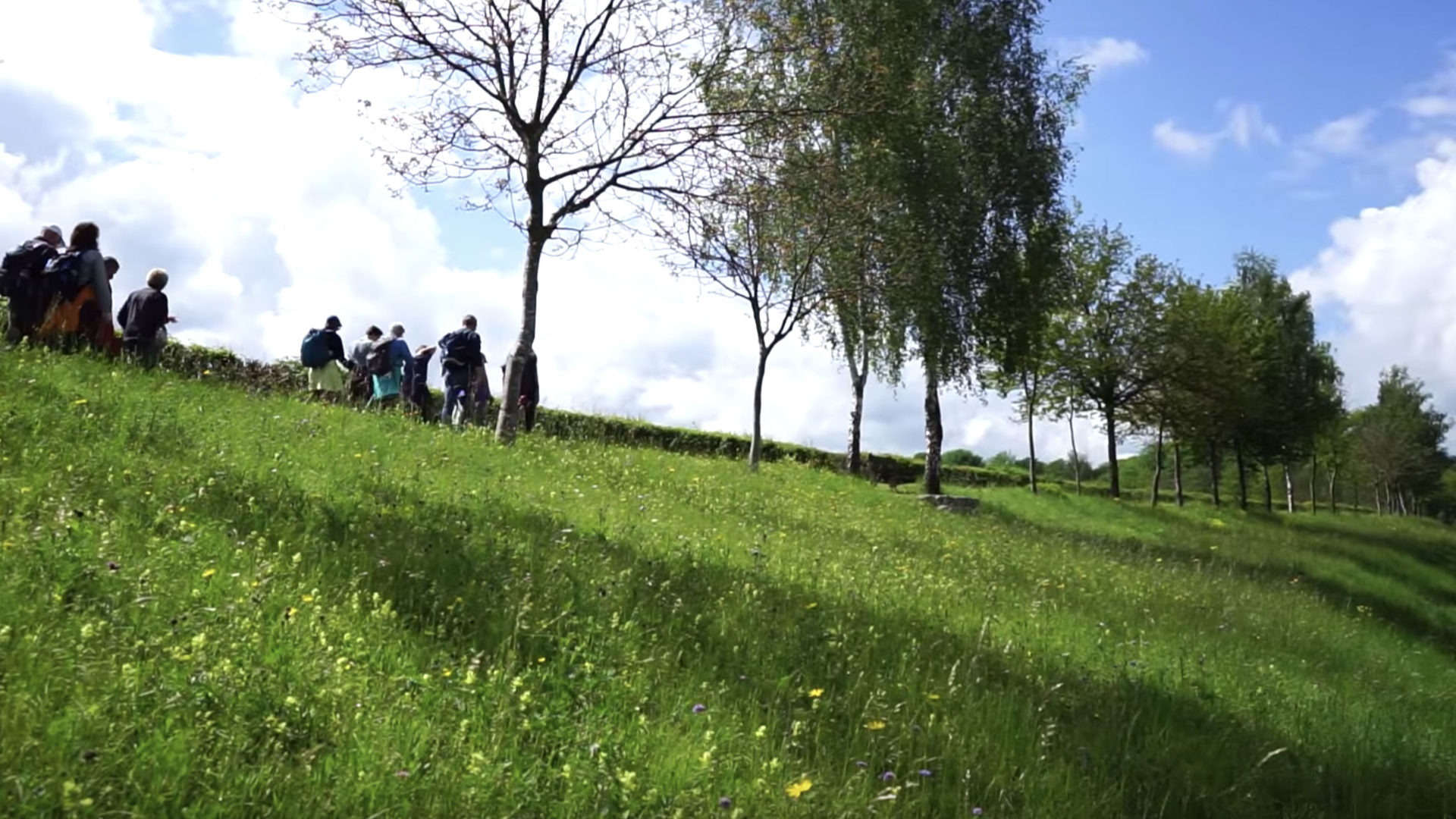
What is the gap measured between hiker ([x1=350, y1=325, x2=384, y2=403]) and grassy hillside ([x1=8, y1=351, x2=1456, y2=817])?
6932 millimetres

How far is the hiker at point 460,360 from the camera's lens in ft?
58.0

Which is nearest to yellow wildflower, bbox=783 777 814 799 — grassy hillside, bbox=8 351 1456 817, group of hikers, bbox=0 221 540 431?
grassy hillside, bbox=8 351 1456 817

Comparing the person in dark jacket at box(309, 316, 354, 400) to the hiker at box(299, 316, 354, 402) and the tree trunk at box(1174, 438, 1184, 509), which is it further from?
the tree trunk at box(1174, 438, 1184, 509)

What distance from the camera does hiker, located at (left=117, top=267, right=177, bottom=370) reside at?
Result: 13242 millimetres

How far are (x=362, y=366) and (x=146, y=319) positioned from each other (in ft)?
15.7

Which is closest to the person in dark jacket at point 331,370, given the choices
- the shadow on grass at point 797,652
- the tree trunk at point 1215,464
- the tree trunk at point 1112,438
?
the shadow on grass at point 797,652

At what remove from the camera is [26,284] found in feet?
39.4

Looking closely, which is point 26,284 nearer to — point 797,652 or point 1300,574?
point 797,652

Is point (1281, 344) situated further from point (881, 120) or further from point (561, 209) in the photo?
point (561, 209)

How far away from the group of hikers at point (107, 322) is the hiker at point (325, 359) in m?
0.01

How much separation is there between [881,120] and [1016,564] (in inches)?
484

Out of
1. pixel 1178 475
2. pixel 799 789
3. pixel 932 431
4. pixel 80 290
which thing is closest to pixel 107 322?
pixel 80 290

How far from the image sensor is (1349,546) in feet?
95.7

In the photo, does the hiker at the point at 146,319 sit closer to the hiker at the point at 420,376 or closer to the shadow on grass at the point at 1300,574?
the hiker at the point at 420,376
